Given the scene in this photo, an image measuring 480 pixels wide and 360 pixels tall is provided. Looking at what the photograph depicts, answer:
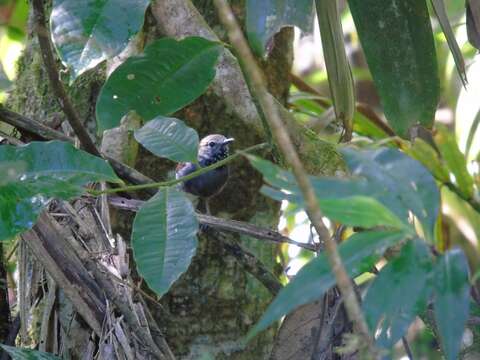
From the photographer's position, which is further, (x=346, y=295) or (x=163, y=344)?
(x=163, y=344)

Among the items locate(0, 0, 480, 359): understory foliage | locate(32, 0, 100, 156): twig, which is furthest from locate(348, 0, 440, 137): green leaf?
locate(32, 0, 100, 156): twig

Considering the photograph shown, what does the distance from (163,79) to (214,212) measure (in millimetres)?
1018

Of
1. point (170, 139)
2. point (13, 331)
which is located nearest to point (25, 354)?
point (13, 331)

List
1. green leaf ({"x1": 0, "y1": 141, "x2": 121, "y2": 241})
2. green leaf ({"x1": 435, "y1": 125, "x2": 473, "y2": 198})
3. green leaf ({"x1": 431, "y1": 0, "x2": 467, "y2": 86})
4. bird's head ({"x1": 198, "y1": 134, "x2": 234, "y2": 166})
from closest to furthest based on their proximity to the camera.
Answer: green leaf ({"x1": 0, "y1": 141, "x2": 121, "y2": 241}) → green leaf ({"x1": 431, "y1": 0, "x2": 467, "y2": 86}) → green leaf ({"x1": 435, "y1": 125, "x2": 473, "y2": 198}) → bird's head ({"x1": 198, "y1": 134, "x2": 234, "y2": 166})

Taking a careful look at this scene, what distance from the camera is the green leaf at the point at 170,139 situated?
1804 millimetres

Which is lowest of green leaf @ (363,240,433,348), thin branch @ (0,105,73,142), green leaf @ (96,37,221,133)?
green leaf @ (363,240,433,348)

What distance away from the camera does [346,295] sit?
0.94m

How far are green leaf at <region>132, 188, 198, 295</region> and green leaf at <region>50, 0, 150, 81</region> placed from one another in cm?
32

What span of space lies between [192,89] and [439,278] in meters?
0.83

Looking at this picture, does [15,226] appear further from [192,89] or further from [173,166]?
[173,166]

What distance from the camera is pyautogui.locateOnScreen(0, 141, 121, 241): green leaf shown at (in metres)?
1.55

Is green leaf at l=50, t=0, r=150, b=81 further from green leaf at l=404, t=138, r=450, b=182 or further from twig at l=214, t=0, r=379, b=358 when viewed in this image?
green leaf at l=404, t=138, r=450, b=182

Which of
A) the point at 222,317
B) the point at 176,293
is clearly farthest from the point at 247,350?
the point at 176,293

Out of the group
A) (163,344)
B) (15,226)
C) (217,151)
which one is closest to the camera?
(15,226)
